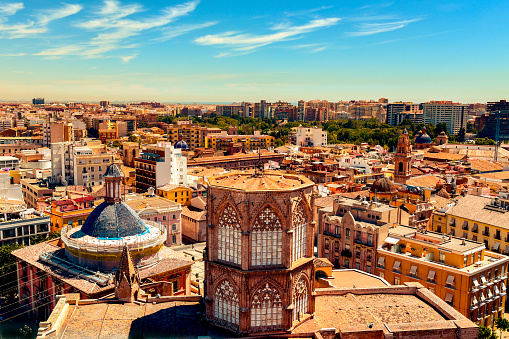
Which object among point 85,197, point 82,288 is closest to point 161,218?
point 85,197

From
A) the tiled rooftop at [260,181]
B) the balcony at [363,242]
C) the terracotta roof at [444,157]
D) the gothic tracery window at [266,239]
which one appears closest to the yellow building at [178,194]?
the balcony at [363,242]

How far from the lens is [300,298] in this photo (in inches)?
1105

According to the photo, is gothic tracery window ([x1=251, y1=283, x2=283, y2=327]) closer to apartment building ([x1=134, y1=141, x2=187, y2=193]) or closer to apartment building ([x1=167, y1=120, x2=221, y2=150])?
apartment building ([x1=134, y1=141, x2=187, y2=193])

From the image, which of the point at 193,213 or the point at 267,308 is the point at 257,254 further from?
the point at 193,213

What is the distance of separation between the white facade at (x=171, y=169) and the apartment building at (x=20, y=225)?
30.1 m

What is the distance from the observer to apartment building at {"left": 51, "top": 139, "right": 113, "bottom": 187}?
88.8 metres

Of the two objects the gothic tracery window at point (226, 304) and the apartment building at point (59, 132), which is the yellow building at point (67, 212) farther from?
the apartment building at point (59, 132)

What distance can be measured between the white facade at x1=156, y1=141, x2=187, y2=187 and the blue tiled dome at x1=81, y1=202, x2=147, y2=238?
45.4 metres

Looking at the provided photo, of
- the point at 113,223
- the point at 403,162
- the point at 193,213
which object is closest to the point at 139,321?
the point at 113,223

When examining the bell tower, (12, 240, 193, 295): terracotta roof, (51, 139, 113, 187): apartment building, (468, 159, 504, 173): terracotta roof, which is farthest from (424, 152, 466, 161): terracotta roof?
(12, 240, 193, 295): terracotta roof

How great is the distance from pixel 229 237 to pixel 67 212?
42.3m

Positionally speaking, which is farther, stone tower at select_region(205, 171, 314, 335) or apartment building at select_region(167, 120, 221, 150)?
apartment building at select_region(167, 120, 221, 150)

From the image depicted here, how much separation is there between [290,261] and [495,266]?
1176 inches

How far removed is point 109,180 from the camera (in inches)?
1687
